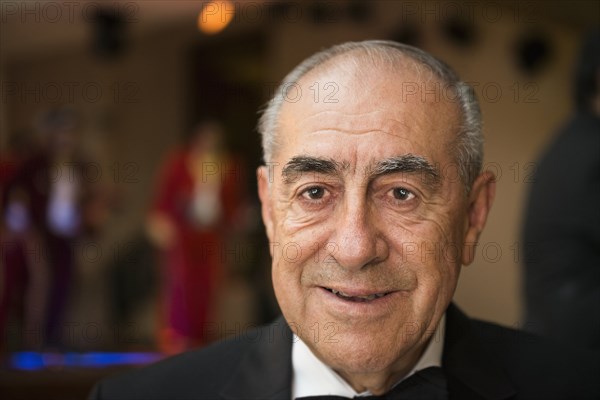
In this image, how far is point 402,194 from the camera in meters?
1.33

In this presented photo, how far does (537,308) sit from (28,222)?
4087 millimetres

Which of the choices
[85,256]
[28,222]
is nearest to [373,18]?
[28,222]

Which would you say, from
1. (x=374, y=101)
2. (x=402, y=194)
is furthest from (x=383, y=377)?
(x=374, y=101)

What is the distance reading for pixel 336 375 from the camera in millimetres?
1399

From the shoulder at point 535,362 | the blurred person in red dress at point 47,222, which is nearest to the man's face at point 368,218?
the shoulder at point 535,362

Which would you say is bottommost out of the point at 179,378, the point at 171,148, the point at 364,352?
the point at 171,148

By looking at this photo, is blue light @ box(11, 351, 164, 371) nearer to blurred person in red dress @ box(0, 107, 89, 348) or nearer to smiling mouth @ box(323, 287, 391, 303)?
blurred person in red dress @ box(0, 107, 89, 348)

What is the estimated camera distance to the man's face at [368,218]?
50.9 inches

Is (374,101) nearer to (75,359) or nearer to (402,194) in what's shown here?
(402,194)

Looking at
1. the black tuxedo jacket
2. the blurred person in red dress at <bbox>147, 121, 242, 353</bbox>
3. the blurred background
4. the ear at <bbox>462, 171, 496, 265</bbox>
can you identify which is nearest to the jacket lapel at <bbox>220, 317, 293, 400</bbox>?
the black tuxedo jacket

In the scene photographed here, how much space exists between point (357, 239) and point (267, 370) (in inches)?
13.3

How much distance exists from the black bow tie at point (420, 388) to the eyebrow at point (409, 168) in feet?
0.99

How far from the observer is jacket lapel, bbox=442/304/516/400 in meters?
1.44

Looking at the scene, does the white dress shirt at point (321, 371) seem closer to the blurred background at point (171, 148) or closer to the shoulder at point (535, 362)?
the shoulder at point (535, 362)
